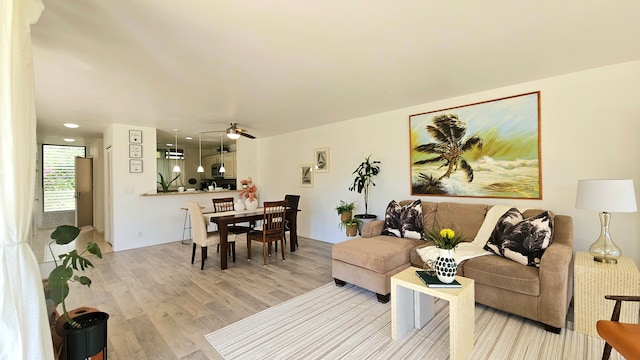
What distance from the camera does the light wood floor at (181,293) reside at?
216 centimetres

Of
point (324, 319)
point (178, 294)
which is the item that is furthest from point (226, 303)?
point (324, 319)

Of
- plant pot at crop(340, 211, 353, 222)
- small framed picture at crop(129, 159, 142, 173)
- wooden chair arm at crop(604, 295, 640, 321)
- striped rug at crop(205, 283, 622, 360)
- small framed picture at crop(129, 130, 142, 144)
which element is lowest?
striped rug at crop(205, 283, 622, 360)

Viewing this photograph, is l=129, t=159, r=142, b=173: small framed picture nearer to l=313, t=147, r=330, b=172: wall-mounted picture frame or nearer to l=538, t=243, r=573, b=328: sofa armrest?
l=313, t=147, r=330, b=172: wall-mounted picture frame

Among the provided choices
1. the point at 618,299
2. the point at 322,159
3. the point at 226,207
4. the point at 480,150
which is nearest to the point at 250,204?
the point at 226,207

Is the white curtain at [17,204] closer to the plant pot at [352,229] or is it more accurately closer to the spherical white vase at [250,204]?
the spherical white vase at [250,204]

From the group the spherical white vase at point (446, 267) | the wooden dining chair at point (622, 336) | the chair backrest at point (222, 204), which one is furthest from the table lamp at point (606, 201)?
the chair backrest at point (222, 204)

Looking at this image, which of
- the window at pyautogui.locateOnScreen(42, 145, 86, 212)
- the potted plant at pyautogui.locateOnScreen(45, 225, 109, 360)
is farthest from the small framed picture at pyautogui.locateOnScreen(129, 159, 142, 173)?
the potted plant at pyautogui.locateOnScreen(45, 225, 109, 360)

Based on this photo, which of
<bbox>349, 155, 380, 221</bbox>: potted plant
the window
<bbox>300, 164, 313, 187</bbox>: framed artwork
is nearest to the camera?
<bbox>349, 155, 380, 221</bbox>: potted plant

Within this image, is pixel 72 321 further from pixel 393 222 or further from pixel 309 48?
pixel 393 222

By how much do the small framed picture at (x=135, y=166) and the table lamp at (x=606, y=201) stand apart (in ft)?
21.1

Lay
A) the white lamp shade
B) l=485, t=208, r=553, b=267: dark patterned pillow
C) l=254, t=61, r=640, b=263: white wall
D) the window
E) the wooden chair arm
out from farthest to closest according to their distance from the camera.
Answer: the window, l=254, t=61, r=640, b=263: white wall, l=485, t=208, r=553, b=267: dark patterned pillow, the white lamp shade, the wooden chair arm

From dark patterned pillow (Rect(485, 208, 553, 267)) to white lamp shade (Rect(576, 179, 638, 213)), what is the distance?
35cm

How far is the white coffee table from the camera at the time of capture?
1824 millimetres

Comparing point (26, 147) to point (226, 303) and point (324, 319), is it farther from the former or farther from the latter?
point (324, 319)
